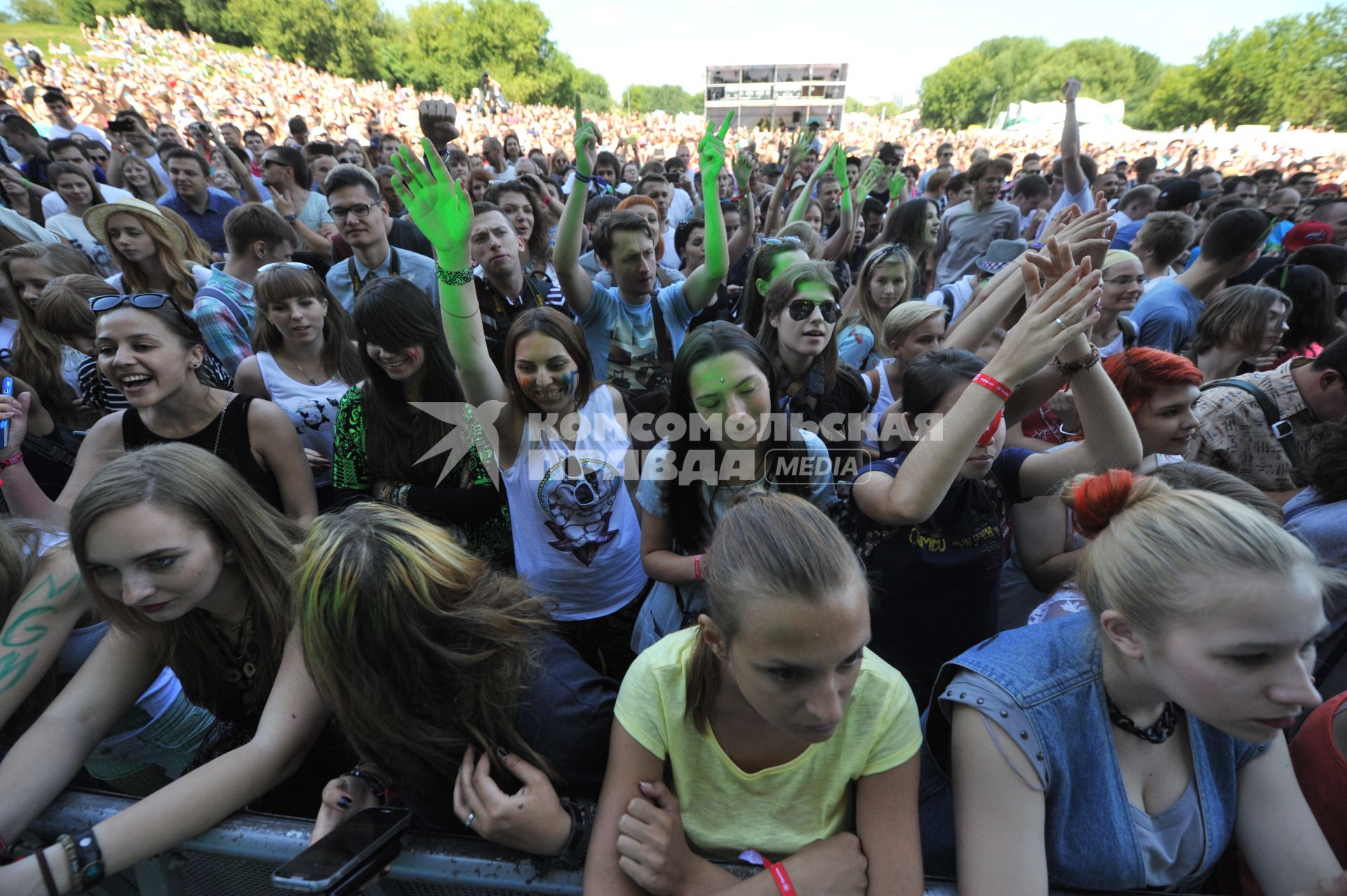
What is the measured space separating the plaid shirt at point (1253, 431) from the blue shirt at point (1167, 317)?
1.48 m

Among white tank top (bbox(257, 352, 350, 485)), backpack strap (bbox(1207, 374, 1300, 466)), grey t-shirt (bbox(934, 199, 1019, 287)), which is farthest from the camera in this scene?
grey t-shirt (bbox(934, 199, 1019, 287))

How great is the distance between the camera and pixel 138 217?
12.3ft

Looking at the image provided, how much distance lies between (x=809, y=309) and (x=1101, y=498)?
1.55 metres

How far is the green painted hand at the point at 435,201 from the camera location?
2.33 metres

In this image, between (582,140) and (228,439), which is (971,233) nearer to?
(582,140)

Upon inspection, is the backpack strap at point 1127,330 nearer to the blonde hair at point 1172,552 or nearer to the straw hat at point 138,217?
the blonde hair at point 1172,552

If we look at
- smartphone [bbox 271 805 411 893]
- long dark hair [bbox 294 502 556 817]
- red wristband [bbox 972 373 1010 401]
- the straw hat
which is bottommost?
smartphone [bbox 271 805 411 893]

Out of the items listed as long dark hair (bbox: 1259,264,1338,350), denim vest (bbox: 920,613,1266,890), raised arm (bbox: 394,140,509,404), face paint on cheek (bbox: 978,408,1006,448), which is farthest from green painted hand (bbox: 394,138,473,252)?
long dark hair (bbox: 1259,264,1338,350)

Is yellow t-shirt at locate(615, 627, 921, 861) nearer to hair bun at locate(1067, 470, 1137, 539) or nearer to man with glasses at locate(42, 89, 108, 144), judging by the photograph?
hair bun at locate(1067, 470, 1137, 539)

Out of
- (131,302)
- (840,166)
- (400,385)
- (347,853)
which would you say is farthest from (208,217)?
(347,853)

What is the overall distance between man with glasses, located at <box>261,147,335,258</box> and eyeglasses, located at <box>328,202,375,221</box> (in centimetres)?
258

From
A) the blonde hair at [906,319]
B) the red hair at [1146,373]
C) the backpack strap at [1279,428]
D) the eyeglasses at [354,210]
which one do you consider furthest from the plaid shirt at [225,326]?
the backpack strap at [1279,428]

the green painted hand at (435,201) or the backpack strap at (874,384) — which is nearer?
the green painted hand at (435,201)

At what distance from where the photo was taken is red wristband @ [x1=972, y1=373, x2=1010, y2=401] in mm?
1700
